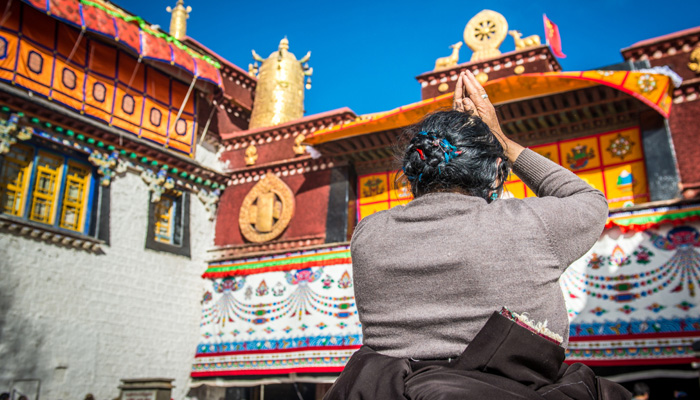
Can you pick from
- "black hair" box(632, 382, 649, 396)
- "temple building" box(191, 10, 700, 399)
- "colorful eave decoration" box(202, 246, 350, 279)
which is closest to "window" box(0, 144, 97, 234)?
"colorful eave decoration" box(202, 246, 350, 279)

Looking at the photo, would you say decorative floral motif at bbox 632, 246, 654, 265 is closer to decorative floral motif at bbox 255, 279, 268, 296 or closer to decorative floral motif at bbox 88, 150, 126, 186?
decorative floral motif at bbox 255, 279, 268, 296

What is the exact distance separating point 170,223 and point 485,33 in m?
5.73

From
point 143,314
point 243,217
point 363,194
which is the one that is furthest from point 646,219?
point 143,314

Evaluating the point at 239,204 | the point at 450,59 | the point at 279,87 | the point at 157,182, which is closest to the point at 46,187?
the point at 157,182

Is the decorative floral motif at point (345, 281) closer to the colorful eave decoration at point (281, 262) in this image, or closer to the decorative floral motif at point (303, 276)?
the colorful eave decoration at point (281, 262)

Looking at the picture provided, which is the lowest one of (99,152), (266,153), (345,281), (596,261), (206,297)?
(206,297)

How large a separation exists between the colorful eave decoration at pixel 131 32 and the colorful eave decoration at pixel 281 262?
300 cm

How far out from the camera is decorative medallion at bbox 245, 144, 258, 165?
31.3 ft

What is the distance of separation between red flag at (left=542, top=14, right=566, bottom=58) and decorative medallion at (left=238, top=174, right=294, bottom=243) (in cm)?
448

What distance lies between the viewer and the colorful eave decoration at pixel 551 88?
6309 millimetres

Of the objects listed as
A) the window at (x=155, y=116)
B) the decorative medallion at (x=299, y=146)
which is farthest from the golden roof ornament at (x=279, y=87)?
the window at (x=155, y=116)

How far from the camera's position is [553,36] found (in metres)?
8.27

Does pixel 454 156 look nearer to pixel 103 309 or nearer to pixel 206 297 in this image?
pixel 103 309

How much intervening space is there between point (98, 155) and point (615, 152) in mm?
6796
